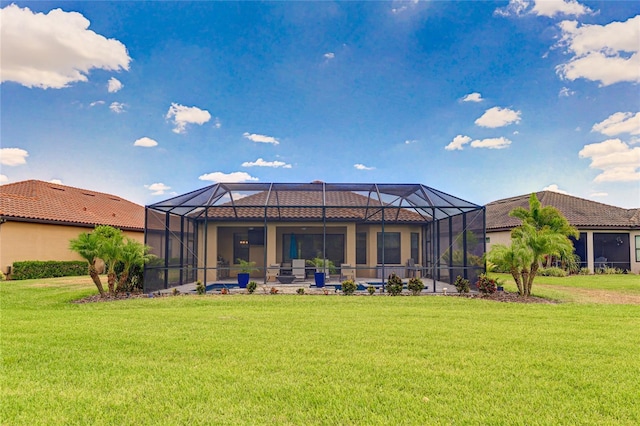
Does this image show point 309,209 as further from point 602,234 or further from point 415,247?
point 602,234

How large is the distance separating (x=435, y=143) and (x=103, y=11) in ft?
48.2

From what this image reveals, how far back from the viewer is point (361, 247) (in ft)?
60.8

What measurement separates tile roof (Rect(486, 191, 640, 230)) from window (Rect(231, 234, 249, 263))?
51.9 ft

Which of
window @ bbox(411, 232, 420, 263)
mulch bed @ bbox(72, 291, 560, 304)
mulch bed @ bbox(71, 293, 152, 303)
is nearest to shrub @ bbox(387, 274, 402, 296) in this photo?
mulch bed @ bbox(72, 291, 560, 304)

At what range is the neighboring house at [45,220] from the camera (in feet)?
56.7

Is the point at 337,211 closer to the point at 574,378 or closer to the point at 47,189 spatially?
the point at 574,378

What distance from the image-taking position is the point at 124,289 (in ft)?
39.8

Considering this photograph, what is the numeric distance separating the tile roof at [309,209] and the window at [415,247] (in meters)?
0.95

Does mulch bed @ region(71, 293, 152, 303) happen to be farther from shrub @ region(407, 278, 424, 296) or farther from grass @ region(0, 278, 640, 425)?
shrub @ region(407, 278, 424, 296)

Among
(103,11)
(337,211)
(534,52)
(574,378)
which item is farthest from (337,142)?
(574,378)

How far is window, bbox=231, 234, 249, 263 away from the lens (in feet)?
59.0

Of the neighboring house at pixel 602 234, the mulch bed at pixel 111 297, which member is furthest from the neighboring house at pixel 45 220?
the neighboring house at pixel 602 234

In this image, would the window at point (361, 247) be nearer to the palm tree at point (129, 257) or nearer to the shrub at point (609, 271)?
the palm tree at point (129, 257)

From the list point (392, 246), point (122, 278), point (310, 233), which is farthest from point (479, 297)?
point (122, 278)
